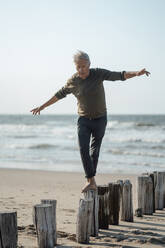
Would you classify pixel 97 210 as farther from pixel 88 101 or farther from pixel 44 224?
pixel 88 101

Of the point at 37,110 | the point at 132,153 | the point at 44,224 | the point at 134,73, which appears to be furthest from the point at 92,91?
the point at 132,153

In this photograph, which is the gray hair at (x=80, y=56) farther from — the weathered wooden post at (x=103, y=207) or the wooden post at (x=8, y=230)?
the wooden post at (x=8, y=230)

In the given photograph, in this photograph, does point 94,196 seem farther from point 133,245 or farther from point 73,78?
point 73,78

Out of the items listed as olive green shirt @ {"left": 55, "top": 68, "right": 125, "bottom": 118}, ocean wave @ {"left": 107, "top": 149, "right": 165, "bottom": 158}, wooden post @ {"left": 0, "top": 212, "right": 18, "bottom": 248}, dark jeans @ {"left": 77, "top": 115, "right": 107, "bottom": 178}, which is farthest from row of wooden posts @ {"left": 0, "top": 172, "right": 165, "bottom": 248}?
ocean wave @ {"left": 107, "top": 149, "right": 165, "bottom": 158}

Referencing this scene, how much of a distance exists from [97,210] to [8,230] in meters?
1.28

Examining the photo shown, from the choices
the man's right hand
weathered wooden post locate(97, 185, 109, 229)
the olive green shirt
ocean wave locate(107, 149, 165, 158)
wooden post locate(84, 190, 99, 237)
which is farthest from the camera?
ocean wave locate(107, 149, 165, 158)

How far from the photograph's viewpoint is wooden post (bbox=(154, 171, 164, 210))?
7.00 metres

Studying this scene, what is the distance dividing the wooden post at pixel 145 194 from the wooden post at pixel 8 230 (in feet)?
8.83

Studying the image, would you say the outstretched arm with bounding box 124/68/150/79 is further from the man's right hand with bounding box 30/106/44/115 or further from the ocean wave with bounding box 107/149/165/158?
the ocean wave with bounding box 107/149/165/158

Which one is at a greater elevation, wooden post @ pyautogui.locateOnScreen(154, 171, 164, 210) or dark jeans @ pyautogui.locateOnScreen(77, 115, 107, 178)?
dark jeans @ pyautogui.locateOnScreen(77, 115, 107, 178)

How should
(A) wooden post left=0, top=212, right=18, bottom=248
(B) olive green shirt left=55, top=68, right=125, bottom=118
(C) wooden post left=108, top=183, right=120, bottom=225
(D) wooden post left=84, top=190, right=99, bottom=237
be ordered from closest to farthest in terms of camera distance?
(A) wooden post left=0, top=212, right=18, bottom=248
(D) wooden post left=84, top=190, right=99, bottom=237
(B) olive green shirt left=55, top=68, right=125, bottom=118
(C) wooden post left=108, top=183, right=120, bottom=225

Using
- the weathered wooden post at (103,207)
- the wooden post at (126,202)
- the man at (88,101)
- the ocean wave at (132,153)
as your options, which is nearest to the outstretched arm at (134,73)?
the man at (88,101)

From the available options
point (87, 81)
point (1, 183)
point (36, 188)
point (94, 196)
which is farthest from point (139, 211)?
point (1, 183)

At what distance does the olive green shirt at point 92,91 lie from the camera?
576 centimetres
